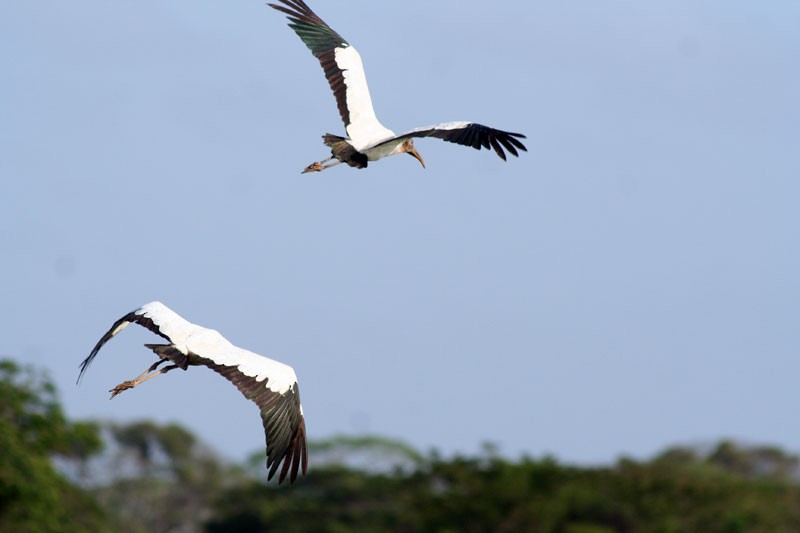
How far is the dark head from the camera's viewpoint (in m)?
15.4

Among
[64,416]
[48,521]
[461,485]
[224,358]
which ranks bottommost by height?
[224,358]

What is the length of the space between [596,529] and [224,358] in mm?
24226

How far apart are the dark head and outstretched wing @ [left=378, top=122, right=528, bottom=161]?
2130 millimetres

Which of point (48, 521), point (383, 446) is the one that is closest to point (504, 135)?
point (48, 521)

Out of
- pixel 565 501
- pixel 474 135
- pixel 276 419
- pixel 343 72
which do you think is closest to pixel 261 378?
pixel 276 419

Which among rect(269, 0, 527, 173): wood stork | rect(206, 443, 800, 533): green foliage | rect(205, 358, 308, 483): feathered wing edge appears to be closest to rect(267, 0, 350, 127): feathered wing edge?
rect(269, 0, 527, 173): wood stork

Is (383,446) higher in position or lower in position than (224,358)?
higher

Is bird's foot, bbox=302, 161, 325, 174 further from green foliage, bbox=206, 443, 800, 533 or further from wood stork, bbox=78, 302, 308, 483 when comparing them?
green foliage, bbox=206, 443, 800, 533

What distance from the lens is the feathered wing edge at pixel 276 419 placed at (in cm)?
1160

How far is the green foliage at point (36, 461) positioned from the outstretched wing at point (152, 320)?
12.9 m

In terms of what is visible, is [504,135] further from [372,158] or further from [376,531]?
[376,531]

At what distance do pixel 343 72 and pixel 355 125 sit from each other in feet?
2.50

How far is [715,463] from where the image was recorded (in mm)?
59656

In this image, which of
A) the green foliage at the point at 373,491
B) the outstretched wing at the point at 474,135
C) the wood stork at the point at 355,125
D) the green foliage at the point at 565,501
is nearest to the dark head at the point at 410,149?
the wood stork at the point at 355,125
